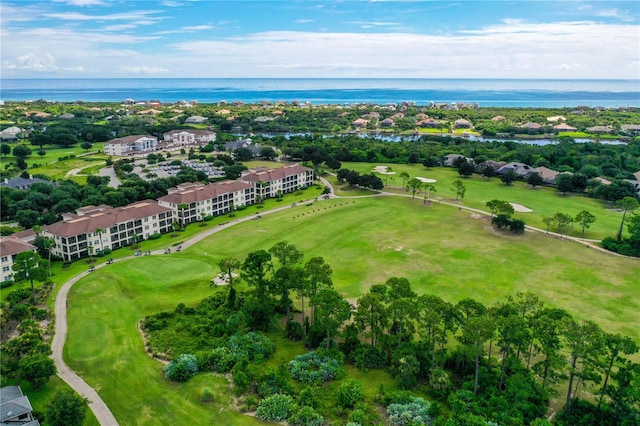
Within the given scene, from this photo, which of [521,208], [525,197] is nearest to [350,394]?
[521,208]

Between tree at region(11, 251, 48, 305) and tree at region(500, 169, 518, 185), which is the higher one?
tree at region(500, 169, 518, 185)

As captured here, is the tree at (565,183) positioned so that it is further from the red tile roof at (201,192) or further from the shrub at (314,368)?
the shrub at (314,368)

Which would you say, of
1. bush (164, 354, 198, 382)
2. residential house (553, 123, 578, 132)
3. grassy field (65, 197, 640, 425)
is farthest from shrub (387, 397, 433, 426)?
residential house (553, 123, 578, 132)

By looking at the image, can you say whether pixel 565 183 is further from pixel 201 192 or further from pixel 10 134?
pixel 10 134

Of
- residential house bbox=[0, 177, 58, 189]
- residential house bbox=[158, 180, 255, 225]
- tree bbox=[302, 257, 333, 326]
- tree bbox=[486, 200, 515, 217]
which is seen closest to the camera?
tree bbox=[302, 257, 333, 326]

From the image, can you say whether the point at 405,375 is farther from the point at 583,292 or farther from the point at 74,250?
the point at 74,250

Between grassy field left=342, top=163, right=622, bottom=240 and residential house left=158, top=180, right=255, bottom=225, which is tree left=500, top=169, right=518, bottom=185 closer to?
grassy field left=342, top=163, right=622, bottom=240

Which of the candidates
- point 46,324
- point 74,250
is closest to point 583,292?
point 46,324

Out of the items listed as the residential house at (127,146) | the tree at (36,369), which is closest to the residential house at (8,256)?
the tree at (36,369)
